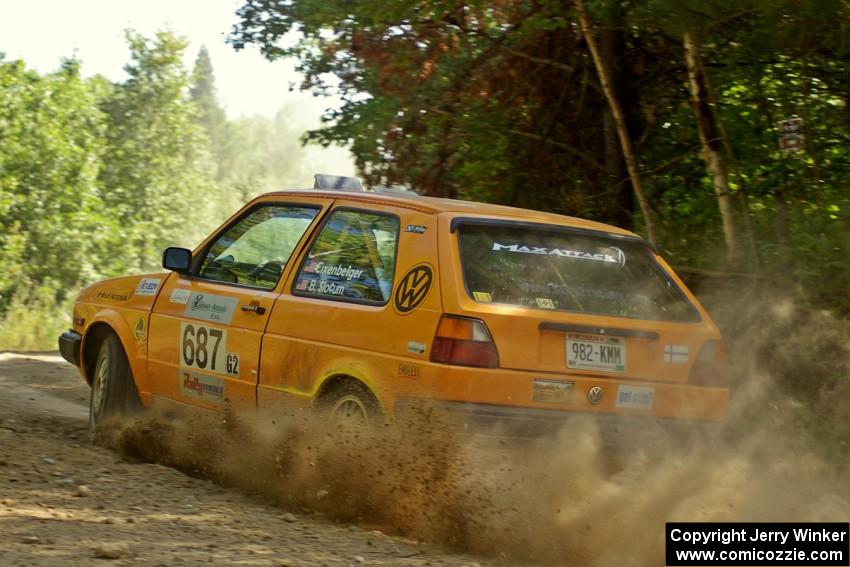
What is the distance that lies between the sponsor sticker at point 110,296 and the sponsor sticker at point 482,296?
3239mm

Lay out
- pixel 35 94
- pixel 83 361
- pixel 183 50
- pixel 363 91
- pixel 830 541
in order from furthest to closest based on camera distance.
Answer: pixel 183 50
pixel 35 94
pixel 363 91
pixel 83 361
pixel 830 541

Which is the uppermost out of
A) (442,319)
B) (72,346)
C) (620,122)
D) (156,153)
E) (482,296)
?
(156,153)

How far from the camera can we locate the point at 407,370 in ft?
17.4

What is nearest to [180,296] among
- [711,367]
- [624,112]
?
[711,367]

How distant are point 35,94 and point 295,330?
27397mm

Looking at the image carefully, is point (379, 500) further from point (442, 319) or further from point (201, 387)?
point (201, 387)

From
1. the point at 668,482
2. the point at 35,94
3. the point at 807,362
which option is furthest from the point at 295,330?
the point at 35,94

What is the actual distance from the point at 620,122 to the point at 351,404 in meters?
5.83

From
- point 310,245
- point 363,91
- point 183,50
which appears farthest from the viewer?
point 183,50

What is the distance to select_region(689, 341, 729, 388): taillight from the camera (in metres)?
5.73

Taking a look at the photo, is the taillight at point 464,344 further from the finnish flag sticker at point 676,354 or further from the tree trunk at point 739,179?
the tree trunk at point 739,179

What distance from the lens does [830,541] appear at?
16.6 feet

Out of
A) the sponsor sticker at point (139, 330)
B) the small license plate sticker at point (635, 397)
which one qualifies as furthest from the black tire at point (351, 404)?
the sponsor sticker at point (139, 330)

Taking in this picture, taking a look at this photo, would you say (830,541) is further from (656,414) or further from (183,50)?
(183,50)
